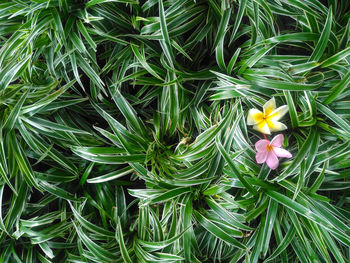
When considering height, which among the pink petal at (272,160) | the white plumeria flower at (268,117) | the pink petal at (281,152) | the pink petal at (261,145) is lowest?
the pink petal at (272,160)

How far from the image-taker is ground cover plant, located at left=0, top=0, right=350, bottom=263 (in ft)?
3.26

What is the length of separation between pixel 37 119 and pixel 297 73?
0.84 metres

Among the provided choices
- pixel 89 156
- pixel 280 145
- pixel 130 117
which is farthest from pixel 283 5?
pixel 89 156

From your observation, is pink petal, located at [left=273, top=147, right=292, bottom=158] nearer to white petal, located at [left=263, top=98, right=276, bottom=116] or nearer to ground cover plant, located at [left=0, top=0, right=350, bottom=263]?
ground cover plant, located at [left=0, top=0, right=350, bottom=263]

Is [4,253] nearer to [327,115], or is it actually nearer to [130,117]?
[130,117]

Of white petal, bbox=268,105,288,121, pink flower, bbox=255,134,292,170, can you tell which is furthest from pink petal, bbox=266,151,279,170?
white petal, bbox=268,105,288,121

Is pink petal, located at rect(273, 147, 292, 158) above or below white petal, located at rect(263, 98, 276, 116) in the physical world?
below

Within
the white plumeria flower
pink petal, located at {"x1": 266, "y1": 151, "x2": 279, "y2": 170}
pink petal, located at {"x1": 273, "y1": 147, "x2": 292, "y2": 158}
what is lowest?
pink petal, located at {"x1": 266, "y1": 151, "x2": 279, "y2": 170}

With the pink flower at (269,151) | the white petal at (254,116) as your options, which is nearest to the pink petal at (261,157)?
the pink flower at (269,151)

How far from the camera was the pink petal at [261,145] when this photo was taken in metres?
0.96

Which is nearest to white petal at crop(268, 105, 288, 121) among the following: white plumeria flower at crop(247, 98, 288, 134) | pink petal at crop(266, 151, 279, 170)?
Answer: white plumeria flower at crop(247, 98, 288, 134)

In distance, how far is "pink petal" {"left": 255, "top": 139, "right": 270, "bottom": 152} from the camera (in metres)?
0.96

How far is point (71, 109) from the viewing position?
3.93ft

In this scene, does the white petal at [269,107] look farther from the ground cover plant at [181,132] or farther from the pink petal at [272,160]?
the pink petal at [272,160]
